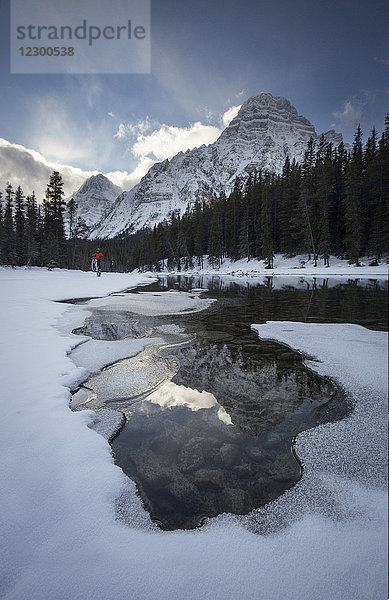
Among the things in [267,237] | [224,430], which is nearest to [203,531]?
[224,430]

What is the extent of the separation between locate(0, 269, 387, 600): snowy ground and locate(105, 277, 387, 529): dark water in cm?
20

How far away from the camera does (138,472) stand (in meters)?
2.55

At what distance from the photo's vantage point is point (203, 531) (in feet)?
6.21

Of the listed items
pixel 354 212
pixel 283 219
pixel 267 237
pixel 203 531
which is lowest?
pixel 203 531

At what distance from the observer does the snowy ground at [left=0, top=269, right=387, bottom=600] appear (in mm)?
1446

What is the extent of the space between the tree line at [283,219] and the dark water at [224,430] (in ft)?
97.8

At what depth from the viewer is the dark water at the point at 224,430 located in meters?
2.26

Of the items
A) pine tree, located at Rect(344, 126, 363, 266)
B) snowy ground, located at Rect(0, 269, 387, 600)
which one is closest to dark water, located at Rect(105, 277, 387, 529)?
snowy ground, located at Rect(0, 269, 387, 600)

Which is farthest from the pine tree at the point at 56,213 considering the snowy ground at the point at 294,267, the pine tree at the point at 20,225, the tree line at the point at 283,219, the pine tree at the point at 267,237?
the pine tree at the point at 267,237

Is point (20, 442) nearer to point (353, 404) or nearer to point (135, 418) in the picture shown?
point (135, 418)

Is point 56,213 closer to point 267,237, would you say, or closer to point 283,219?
point 267,237

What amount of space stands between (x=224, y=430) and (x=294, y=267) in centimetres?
3933

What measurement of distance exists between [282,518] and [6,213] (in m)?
58.9

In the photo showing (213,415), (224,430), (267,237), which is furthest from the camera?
(267,237)
